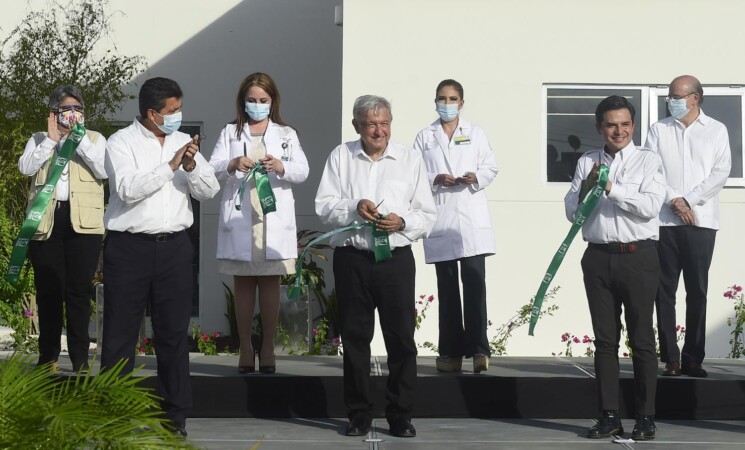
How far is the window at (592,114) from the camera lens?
10.4 meters

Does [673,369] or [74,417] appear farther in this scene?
[673,369]

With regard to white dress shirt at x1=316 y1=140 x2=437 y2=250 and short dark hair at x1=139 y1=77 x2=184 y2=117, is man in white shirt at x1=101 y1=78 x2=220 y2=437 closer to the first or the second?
short dark hair at x1=139 y1=77 x2=184 y2=117

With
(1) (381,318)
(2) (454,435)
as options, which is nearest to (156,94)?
(1) (381,318)

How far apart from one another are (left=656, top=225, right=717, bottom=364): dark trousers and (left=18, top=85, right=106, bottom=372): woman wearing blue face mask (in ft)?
10.8

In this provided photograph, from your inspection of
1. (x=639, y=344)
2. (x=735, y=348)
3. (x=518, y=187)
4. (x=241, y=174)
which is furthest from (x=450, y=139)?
(x=735, y=348)

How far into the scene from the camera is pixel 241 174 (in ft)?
23.8

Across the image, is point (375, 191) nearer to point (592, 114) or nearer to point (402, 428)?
point (402, 428)

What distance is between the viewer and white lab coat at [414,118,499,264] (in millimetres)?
7441

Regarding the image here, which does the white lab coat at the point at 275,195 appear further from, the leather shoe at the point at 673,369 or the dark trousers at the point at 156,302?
the leather shoe at the point at 673,369

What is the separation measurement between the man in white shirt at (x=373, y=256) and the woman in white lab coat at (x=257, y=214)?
0.76 m

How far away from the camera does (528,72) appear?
34.2 ft

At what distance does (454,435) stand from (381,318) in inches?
29.0

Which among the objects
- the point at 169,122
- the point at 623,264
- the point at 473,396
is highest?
the point at 169,122

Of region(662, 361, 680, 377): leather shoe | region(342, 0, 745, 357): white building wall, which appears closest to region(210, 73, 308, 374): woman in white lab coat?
region(662, 361, 680, 377): leather shoe
